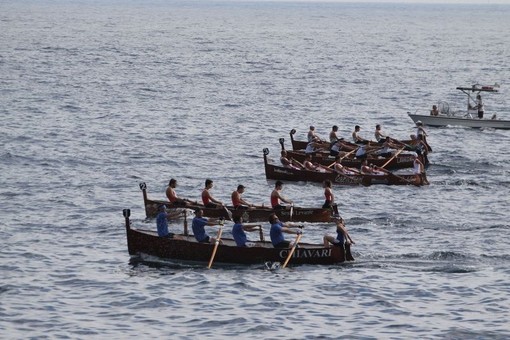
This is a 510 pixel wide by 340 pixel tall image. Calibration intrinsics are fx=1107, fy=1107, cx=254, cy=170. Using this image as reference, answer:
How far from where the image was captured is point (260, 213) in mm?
48219

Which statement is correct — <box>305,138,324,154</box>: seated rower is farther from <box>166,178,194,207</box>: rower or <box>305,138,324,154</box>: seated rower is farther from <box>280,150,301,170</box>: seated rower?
<box>166,178,194,207</box>: rower

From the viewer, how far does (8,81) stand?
110 metres

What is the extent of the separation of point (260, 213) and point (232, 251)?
22.6ft

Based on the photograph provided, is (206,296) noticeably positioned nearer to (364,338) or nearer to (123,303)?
(123,303)

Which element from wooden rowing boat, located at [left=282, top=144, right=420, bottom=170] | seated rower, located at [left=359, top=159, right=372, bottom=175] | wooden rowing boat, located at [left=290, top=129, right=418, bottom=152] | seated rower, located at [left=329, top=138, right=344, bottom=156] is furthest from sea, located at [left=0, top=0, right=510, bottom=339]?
seated rower, located at [left=329, top=138, right=344, bottom=156]

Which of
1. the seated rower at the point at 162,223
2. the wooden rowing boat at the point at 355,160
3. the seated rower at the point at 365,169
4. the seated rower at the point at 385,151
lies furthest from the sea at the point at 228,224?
the seated rower at the point at 385,151

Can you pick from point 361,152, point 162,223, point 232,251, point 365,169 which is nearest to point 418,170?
point 365,169

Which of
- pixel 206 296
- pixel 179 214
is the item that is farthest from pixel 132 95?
pixel 206 296

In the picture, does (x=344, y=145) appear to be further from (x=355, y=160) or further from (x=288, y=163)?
(x=288, y=163)

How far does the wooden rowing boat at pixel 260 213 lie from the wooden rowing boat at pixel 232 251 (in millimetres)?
5780

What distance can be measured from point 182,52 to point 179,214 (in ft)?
393

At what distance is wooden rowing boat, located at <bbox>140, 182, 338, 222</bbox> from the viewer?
4822cm

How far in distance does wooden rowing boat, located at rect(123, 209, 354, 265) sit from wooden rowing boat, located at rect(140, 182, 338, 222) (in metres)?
5.78

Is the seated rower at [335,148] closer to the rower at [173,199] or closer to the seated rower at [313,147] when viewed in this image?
the seated rower at [313,147]
